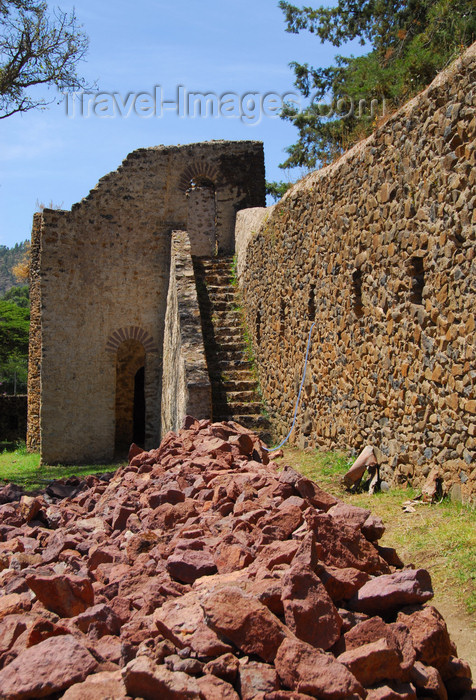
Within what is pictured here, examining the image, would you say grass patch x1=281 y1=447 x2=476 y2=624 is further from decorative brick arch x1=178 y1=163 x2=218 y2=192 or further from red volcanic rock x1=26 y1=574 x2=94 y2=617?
decorative brick arch x1=178 y1=163 x2=218 y2=192

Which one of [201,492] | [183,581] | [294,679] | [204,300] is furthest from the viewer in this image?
[204,300]

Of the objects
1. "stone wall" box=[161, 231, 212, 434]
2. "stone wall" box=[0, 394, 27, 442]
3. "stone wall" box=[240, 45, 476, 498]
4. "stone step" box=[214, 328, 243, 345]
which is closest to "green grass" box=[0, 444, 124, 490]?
"stone wall" box=[161, 231, 212, 434]

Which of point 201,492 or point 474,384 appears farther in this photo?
point 201,492

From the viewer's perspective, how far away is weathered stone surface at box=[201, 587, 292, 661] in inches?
105

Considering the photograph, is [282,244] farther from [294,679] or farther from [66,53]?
[294,679]

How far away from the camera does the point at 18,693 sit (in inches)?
102

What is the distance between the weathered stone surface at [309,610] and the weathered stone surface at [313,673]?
0.15 meters

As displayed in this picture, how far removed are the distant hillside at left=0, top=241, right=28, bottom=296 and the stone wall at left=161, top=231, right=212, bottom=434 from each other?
190 feet

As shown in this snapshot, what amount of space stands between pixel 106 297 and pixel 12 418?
10.1 metres

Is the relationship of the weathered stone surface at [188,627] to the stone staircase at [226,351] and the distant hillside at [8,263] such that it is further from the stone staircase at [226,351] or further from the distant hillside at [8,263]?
the distant hillside at [8,263]

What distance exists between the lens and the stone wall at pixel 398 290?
4.97 meters

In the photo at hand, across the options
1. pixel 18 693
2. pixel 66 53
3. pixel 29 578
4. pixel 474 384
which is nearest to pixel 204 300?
pixel 66 53

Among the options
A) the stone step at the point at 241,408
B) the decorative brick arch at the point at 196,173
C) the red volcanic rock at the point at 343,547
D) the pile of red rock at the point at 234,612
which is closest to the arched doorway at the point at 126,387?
the decorative brick arch at the point at 196,173

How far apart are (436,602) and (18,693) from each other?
231 centimetres
